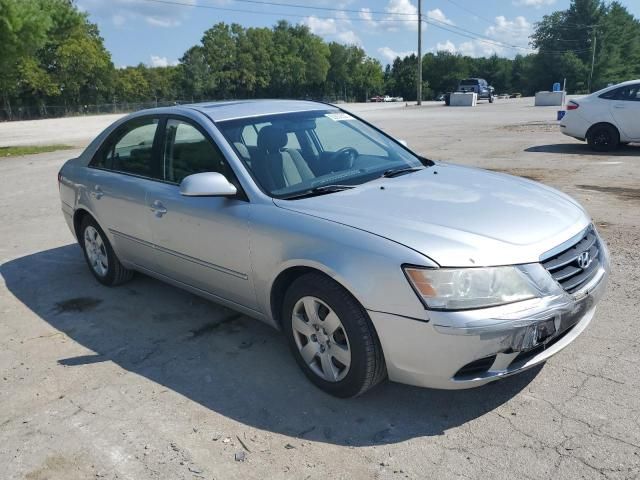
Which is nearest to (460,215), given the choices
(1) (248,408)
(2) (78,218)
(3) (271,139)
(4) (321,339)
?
(4) (321,339)

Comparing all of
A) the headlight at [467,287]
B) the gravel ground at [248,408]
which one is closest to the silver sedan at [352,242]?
the headlight at [467,287]

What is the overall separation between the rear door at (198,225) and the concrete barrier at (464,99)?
40495 mm

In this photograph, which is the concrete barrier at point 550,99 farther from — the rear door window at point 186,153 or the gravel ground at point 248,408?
the rear door window at point 186,153

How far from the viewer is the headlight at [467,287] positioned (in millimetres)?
2615

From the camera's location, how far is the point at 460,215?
3012 millimetres

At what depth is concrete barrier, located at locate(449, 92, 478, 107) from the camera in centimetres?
4178

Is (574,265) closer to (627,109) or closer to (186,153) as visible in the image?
(186,153)

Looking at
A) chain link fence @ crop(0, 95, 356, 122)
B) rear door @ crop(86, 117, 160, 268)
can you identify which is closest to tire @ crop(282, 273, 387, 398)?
rear door @ crop(86, 117, 160, 268)

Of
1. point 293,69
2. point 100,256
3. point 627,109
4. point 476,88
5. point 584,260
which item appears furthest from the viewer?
point 293,69

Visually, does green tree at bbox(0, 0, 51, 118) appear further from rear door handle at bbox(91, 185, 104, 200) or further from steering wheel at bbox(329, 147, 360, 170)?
steering wheel at bbox(329, 147, 360, 170)

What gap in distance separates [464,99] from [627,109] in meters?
32.6

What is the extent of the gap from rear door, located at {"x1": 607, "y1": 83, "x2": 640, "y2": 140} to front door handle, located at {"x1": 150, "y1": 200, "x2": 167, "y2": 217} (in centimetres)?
1069

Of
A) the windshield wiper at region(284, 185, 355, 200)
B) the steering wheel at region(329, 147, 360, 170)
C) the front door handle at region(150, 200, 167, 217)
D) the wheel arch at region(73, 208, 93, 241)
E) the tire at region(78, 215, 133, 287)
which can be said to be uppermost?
the steering wheel at region(329, 147, 360, 170)

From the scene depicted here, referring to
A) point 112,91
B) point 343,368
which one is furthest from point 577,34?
point 343,368
